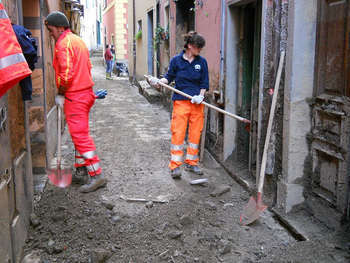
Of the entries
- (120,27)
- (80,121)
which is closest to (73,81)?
(80,121)

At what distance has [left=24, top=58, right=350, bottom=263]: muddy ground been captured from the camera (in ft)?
10.9

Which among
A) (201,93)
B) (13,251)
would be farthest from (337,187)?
(13,251)

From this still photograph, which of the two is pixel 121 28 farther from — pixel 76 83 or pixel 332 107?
pixel 332 107

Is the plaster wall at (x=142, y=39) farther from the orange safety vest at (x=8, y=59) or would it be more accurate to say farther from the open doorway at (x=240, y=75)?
the orange safety vest at (x=8, y=59)

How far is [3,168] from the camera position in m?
2.94

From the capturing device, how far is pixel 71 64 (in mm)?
4516

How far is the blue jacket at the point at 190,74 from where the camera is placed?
17.4ft

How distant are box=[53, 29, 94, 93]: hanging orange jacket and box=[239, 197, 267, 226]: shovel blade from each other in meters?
2.26

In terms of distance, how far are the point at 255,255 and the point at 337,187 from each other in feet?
3.07

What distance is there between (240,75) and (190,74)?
0.77m

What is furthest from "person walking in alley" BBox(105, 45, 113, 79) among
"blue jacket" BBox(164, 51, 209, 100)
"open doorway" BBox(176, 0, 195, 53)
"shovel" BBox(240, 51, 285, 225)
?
"shovel" BBox(240, 51, 285, 225)

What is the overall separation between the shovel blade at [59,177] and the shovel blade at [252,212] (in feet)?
6.50

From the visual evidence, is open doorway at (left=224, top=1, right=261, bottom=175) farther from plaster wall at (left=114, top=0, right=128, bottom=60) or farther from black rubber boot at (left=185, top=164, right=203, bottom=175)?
plaster wall at (left=114, top=0, right=128, bottom=60)

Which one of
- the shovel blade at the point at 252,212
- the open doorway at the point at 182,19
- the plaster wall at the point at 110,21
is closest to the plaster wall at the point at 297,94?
the shovel blade at the point at 252,212
